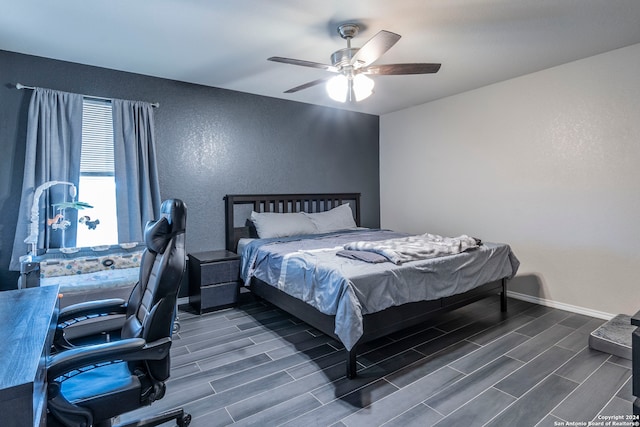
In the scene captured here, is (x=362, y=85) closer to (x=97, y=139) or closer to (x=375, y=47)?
(x=375, y=47)

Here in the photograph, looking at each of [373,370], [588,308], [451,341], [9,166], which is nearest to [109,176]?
[9,166]

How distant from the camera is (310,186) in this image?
4996mm

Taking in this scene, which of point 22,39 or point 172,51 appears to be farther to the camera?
point 172,51

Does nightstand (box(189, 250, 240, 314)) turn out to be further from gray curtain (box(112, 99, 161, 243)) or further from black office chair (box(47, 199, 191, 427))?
black office chair (box(47, 199, 191, 427))

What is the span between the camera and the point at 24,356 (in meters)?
0.98

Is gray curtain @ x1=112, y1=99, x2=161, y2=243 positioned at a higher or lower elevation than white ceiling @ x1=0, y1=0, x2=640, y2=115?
lower

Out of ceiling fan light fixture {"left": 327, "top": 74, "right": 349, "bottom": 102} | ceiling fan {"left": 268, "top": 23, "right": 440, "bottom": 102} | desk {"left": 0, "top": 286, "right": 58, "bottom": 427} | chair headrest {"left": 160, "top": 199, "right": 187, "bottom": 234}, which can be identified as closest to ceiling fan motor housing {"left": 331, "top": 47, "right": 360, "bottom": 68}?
ceiling fan {"left": 268, "top": 23, "right": 440, "bottom": 102}

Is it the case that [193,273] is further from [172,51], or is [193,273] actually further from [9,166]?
[172,51]

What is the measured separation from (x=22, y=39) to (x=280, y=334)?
3.38 metres

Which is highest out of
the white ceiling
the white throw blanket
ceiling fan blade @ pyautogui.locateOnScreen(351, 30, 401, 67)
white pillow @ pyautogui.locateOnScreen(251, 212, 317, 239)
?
the white ceiling

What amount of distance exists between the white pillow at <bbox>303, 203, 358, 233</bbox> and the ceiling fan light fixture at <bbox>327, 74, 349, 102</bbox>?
202 centimetres

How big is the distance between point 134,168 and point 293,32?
2.12 m

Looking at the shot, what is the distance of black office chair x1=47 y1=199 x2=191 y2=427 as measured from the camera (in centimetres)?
125

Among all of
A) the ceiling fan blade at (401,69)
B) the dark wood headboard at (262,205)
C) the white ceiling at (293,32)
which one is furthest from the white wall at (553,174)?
the ceiling fan blade at (401,69)
